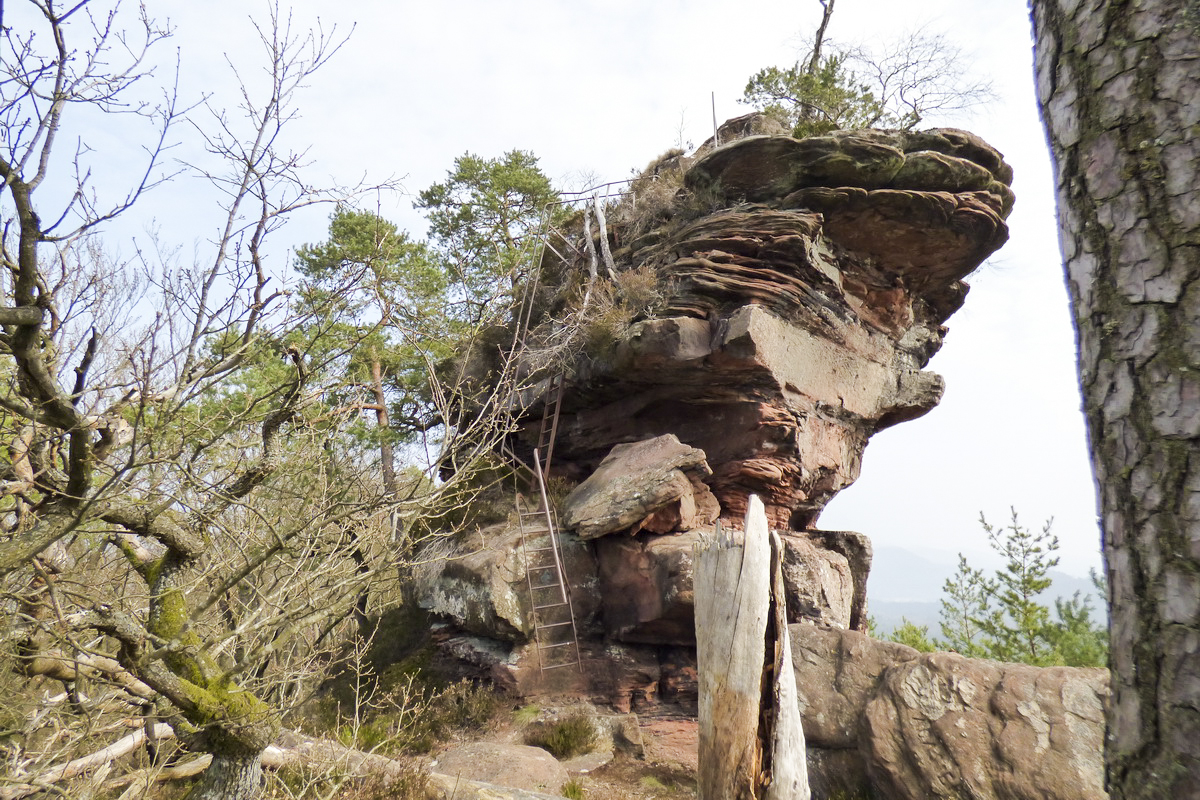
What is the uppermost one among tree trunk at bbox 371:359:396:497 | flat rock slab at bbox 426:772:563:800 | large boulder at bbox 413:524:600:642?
tree trunk at bbox 371:359:396:497

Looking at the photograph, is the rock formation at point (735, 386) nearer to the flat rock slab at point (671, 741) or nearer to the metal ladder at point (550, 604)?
the metal ladder at point (550, 604)

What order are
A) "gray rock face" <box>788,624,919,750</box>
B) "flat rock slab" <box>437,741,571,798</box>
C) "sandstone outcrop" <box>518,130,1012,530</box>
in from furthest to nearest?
"sandstone outcrop" <box>518,130,1012,530</box>
"flat rock slab" <box>437,741,571,798</box>
"gray rock face" <box>788,624,919,750</box>

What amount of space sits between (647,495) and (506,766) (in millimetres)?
3860

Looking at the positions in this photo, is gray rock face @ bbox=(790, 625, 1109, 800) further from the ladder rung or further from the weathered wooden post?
the ladder rung

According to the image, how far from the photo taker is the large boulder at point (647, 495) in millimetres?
10594

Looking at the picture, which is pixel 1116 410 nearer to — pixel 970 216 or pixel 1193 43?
pixel 1193 43

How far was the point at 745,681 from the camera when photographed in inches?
173

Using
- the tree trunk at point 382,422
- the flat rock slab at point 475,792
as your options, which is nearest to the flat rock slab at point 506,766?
the flat rock slab at point 475,792

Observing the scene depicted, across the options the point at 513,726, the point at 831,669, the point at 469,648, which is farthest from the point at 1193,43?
the point at 469,648

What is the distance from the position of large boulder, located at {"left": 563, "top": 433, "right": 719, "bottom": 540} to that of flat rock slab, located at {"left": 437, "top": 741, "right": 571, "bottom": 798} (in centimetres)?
308

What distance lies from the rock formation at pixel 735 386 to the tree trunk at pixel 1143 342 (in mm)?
8859

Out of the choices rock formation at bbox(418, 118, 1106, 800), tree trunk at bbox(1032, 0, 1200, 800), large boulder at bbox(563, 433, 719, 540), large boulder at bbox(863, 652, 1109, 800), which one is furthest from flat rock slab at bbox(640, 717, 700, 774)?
tree trunk at bbox(1032, 0, 1200, 800)

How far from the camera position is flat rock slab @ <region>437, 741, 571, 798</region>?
8.35 metres

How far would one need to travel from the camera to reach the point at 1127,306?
1230 millimetres
